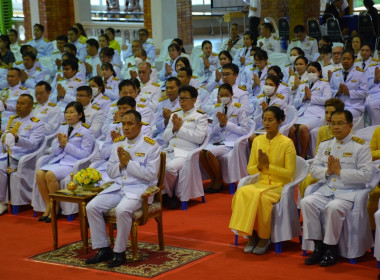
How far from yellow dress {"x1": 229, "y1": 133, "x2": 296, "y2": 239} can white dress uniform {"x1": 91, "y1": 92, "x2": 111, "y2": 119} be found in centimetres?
377

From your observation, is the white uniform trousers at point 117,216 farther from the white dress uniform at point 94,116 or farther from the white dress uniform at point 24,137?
the white dress uniform at point 94,116

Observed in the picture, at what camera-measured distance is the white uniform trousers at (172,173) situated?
8.76m

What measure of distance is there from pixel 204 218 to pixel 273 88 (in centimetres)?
220

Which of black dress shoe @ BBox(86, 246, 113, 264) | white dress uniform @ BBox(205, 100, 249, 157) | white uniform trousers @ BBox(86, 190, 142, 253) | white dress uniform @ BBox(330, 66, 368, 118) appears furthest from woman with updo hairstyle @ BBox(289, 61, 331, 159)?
black dress shoe @ BBox(86, 246, 113, 264)

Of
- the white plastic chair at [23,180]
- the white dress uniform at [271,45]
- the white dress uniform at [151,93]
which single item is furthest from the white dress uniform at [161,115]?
the white dress uniform at [271,45]

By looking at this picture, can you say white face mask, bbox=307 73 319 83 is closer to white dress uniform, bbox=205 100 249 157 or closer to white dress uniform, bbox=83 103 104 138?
white dress uniform, bbox=205 100 249 157

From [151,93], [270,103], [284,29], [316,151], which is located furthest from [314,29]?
[316,151]

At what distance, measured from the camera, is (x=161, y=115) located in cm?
992

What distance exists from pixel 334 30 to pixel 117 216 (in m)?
9.26

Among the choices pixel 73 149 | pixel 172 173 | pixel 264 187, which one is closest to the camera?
pixel 264 187

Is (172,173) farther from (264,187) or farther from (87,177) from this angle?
(264,187)

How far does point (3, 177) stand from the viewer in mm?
9062

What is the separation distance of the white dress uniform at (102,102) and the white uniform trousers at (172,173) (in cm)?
201

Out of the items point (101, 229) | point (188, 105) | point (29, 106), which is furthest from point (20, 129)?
point (101, 229)
